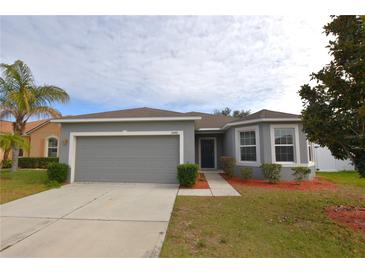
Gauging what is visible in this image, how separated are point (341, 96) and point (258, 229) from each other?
371 centimetres

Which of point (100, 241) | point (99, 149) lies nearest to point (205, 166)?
point (99, 149)

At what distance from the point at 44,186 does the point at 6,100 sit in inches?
286

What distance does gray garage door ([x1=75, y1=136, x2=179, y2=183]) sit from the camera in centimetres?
1005

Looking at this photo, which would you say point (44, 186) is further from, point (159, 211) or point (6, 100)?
point (6, 100)

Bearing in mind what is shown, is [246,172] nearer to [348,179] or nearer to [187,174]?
[187,174]

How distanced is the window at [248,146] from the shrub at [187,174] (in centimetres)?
361

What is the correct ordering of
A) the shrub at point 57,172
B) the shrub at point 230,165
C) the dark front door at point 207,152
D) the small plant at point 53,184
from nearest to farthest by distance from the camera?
the small plant at point 53,184 → the shrub at point 57,172 → the shrub at point 230,165 → the dark front door at point 207,152

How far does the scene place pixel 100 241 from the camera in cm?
372

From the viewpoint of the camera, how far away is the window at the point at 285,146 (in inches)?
407

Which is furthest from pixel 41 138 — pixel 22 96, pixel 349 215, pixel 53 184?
pixel 349 215

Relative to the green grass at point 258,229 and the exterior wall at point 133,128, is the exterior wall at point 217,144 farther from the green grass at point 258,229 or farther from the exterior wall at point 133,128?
the green grass at point 258,229

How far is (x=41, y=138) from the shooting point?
18188 mm

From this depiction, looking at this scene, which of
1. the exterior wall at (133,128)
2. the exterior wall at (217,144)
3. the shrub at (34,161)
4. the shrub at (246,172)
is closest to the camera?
the exterior wall at (133,128)

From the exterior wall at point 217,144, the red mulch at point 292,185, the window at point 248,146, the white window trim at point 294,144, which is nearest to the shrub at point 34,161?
the exterior wall at point 217,144
